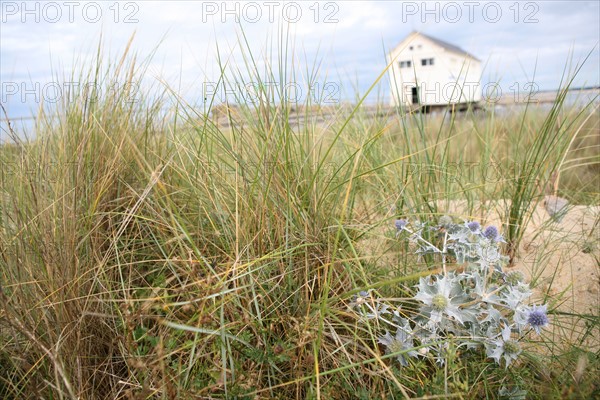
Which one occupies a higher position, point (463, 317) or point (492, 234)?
point (492, 234)

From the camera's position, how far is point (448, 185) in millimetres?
2631

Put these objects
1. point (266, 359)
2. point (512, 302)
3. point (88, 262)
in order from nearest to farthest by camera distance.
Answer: point (266, 359)
point (512, 302)
point (88, 262)

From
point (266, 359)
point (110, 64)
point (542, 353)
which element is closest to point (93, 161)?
point (110, 64)

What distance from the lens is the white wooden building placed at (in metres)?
2.69

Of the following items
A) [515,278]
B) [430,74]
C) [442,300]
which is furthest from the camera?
[430,74]

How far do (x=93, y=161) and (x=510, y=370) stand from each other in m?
1.81

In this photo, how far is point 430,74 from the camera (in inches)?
256

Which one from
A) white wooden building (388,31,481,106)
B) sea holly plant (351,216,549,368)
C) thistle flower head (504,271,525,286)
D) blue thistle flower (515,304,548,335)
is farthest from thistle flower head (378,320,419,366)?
white wooden building (388,31,481,106)

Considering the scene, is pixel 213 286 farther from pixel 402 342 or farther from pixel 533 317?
pixel 533 317

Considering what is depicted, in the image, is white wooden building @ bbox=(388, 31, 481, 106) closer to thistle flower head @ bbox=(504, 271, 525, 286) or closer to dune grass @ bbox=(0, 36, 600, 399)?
dune grass @ bbox=(0, 36, 600, 399)

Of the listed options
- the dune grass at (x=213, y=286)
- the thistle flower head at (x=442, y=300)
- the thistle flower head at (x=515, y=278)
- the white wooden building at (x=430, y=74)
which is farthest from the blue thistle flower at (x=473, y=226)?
the white wooden building at (x=430, y=74)

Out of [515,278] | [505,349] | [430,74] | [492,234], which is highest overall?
[430,74]

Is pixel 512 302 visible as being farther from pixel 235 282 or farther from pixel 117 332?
pixel 117 332

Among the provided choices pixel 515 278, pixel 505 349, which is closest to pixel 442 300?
pixel 505 349
